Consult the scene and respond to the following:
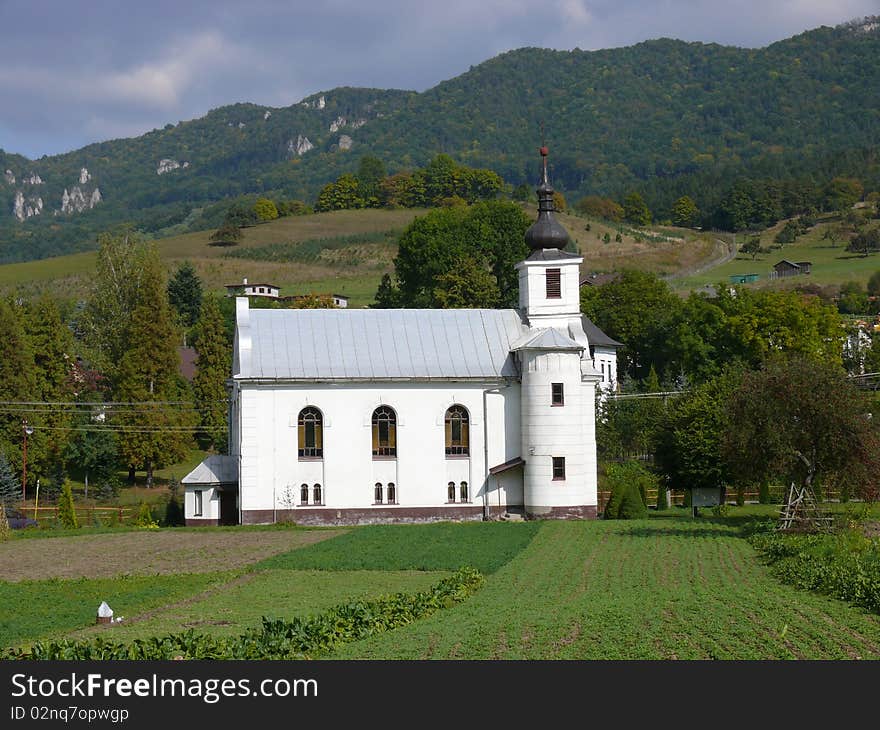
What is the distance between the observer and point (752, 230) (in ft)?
→ 568

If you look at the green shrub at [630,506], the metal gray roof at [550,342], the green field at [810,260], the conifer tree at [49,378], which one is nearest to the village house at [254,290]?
the conifer tree at [49,378]

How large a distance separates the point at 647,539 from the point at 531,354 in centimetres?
1147

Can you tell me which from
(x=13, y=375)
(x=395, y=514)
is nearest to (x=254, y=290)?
(x=13, y=375)

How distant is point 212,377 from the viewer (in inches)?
2778

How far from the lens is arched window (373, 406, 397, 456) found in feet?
154

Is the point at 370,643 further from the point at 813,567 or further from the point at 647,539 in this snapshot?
the point at 647,539

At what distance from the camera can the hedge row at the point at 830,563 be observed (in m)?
22.8

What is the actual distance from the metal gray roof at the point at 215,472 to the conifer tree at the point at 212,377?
2013cm

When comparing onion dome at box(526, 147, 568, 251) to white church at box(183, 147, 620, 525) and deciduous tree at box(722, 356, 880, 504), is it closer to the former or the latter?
white church at box(183, 147, 620, 525)

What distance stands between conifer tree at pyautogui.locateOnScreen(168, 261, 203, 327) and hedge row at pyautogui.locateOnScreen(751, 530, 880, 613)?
247 feet

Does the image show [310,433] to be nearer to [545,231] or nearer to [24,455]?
[545,231]

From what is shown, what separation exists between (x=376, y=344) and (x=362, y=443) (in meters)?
4.25

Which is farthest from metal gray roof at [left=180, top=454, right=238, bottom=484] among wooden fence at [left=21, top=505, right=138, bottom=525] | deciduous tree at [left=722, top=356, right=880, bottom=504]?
deciduous tree at [left=722, top=356, right=880, bottom=504]

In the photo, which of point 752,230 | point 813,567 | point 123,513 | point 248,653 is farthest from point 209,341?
point 752,230
